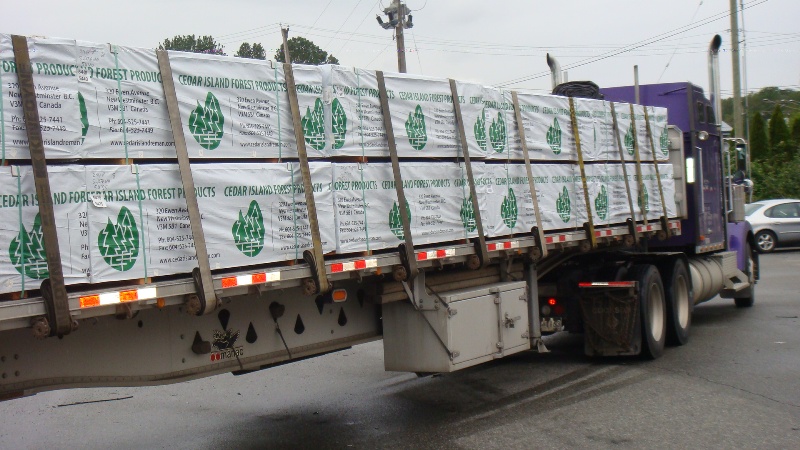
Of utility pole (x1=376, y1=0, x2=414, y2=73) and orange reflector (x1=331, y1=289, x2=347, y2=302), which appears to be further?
utility pole (x1=376, y1=0, x2=414, y2=73)

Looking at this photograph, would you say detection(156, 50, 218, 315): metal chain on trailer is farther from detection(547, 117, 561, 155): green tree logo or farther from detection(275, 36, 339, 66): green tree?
detection(275, 36, 339, 66): green tree

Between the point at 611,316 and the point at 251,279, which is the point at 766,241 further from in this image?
the point at 251,279

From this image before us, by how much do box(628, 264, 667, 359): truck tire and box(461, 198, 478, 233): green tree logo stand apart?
3.32 m

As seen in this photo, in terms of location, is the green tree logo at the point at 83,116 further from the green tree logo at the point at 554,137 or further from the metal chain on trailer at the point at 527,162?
the green tree logo at the point at 554,137

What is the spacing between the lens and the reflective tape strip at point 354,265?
19.6 feet

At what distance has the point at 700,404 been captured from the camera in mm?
7723

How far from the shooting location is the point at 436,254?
271 inches

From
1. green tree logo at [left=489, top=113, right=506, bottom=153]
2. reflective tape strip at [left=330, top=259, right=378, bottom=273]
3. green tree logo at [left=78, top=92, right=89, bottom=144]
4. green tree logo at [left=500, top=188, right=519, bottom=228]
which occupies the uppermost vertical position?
green tree logo at [left=78, top=92, right=89, bottom=144]

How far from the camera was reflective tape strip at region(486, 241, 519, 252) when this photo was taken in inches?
297

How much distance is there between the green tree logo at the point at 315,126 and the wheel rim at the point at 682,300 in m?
Result: 6.36

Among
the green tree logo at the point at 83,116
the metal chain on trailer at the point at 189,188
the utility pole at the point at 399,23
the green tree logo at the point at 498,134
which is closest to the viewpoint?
the green tree logo at the point at 83,116

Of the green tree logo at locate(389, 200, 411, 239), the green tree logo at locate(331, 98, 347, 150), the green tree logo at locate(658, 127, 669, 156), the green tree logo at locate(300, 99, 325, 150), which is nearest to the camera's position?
the green tree logo at locate(300, 99, 325, 150)

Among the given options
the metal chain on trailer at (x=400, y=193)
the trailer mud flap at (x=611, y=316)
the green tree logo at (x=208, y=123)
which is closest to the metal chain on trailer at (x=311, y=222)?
the green tree logo at (x=208, y=123)

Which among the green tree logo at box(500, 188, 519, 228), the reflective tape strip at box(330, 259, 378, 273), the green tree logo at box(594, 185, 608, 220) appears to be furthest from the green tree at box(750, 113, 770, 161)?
the reflective tape strip at box(330, 259, 378, 273)
